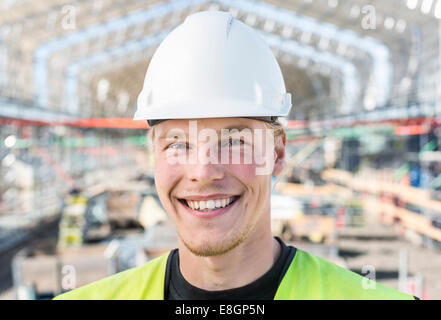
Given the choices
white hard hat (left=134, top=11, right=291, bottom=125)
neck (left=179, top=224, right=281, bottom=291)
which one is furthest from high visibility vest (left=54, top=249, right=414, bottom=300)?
white hard hat (left=134, top=11, right=291, bottom=125)

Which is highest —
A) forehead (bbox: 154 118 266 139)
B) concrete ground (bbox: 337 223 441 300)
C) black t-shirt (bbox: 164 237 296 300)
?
forehead (bbox: 154 118 266 139)

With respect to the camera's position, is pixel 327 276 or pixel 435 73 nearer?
pixel 327 276

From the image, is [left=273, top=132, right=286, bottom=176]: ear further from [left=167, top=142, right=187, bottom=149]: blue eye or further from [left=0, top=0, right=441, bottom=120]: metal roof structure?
[left=0, top=0, right=441, bottom=120]: metal roof structure

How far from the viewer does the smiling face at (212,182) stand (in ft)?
4.67

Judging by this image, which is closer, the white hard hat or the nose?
the nose

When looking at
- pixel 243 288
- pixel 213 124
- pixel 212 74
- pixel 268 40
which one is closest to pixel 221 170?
pixel 213 124

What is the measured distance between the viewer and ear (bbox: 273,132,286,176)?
1731 mm

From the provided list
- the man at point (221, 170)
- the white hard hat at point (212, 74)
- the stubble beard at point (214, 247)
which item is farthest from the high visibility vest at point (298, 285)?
the white hard hat at point (212, 74)

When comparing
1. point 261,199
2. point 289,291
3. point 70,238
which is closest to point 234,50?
point 261,199

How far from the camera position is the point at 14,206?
12.5 metres

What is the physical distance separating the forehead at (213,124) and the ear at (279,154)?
0.18 m

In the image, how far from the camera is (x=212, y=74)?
1.55 meters

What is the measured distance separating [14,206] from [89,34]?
6586 millimetres
